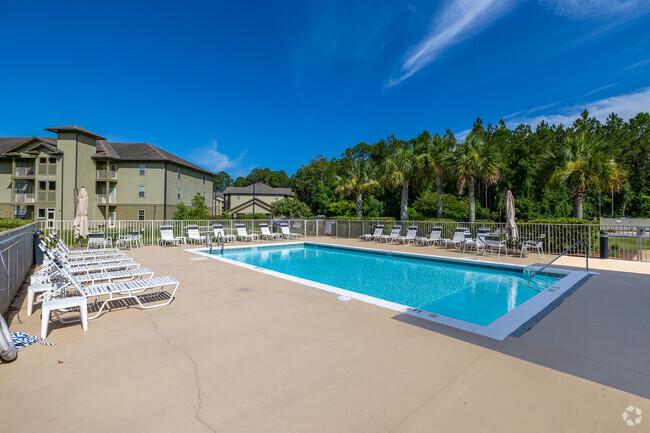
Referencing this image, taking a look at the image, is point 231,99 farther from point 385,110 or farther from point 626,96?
point 626,96

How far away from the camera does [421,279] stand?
9078 mm

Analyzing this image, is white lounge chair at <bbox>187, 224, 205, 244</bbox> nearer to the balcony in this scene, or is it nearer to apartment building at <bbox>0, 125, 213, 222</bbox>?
apartment building at <bbox>0, 125, 213, 222</bbox>

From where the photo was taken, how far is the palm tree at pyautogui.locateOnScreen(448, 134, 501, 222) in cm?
1917

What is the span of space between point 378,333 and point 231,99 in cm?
3916

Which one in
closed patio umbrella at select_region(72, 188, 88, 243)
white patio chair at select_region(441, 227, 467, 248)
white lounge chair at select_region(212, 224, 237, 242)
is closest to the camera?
closed patio umbrella at select_region(72, 188, 88, 243)

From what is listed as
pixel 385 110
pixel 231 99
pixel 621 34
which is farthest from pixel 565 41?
pixel 231 99

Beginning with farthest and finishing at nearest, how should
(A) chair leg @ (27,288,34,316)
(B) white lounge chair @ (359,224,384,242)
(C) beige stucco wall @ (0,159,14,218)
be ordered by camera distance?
(C) beige stucco wall @ (0,159,14,218) < (B) white lounge chair @ (359,224,384,242) < (A) chair leg @ (27,288,34,316)

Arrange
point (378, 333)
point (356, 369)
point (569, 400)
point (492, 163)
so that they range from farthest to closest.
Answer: point (492, 163), point (378, 333), point (356, 369), point (569, 400)

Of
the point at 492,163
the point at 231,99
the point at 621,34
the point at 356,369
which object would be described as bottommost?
the point at 356,369

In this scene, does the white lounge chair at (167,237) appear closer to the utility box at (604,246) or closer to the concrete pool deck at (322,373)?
the concrete pool deck at (322,373)

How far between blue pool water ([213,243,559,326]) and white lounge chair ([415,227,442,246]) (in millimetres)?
3357

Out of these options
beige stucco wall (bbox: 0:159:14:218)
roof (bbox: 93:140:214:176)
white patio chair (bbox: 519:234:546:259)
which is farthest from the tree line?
beige stucco wall (bbox: 0:159:14:218)

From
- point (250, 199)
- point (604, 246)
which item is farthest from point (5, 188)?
point (604, 246)

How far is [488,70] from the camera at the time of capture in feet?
78.9
